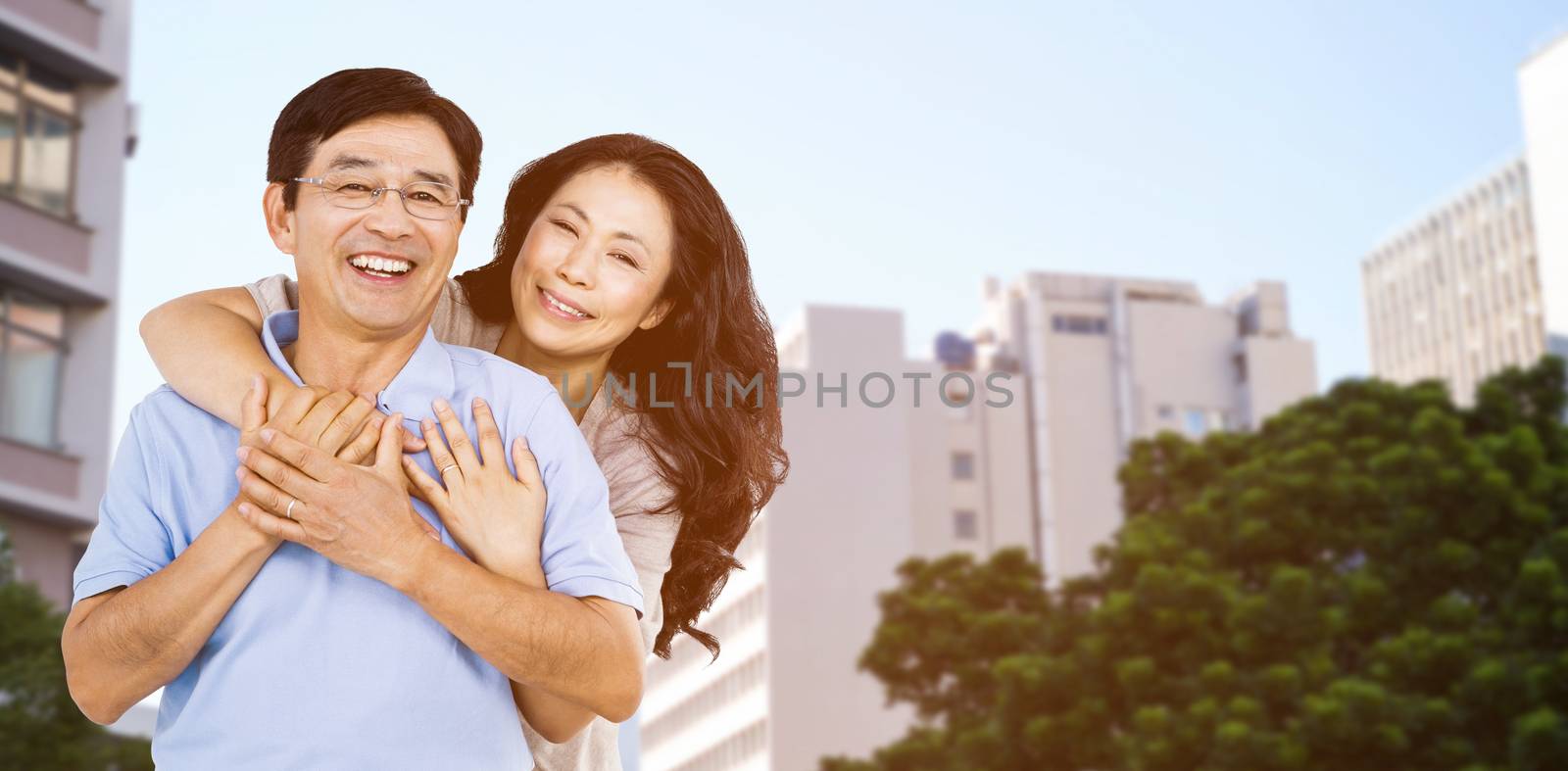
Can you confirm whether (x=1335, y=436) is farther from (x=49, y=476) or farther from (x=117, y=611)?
(x=117, y=611)

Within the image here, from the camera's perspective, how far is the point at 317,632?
7.69 ft

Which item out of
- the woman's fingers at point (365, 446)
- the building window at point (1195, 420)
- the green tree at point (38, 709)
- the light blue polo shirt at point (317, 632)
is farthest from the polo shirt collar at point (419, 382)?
the building window at point (1195, 420)

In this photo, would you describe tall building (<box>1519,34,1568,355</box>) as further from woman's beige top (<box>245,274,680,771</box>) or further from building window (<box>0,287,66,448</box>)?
woman's beige top (<box>245,274,680,771</box>)

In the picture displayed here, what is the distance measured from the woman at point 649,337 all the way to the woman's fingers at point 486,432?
0.68m

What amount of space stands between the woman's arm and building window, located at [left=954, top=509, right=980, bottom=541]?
5540 centimetres

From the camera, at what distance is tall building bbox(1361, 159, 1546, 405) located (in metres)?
80.3

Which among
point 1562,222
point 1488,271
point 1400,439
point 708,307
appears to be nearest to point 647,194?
point 708,307

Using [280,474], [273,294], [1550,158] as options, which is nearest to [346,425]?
[280,474]

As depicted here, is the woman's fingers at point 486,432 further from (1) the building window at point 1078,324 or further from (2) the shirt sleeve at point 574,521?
(1) the building window at point 1078,324

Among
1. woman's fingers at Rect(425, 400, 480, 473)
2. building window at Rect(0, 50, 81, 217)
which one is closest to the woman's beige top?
woman's fingers at Rect(425, 400, 480, 473)

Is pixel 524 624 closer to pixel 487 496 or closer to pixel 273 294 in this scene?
pixel 487 496

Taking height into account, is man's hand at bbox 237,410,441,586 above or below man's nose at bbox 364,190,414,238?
below

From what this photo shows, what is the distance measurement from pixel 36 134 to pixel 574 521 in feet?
61.2

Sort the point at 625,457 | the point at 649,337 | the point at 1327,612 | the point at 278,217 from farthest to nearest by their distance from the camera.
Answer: the point at 1327,612 < the point at 649,337 < the point at 625,457 < the point at 278,217
